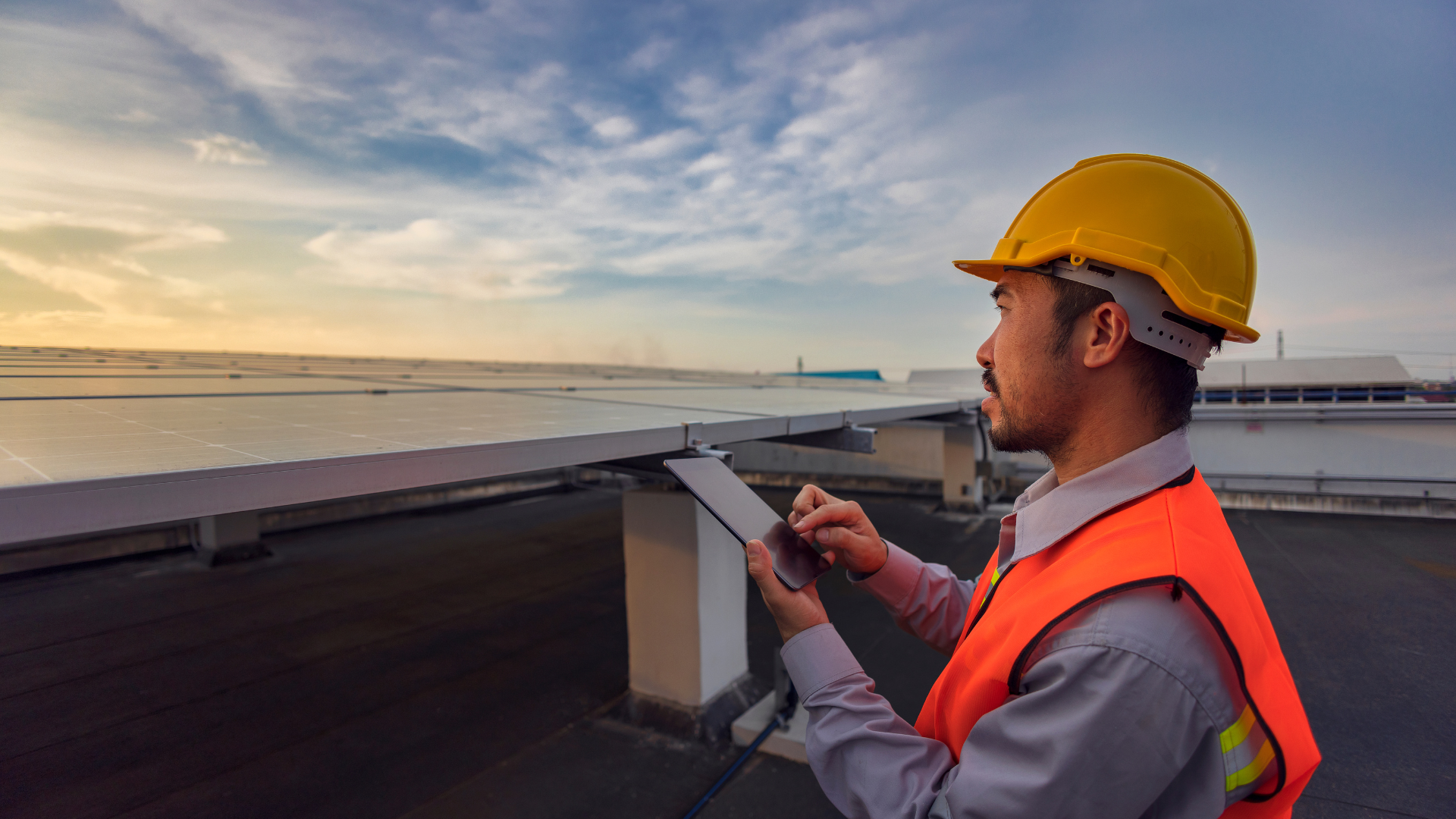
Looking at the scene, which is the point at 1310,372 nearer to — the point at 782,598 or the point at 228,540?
the point at 782,598

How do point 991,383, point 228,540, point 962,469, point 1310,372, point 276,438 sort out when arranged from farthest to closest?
1. point 1310,372
2. point 962,469
3. point 228,540
4. point 276,438
5. point 991,383

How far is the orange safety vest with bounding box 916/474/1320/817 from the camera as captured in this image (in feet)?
3.02

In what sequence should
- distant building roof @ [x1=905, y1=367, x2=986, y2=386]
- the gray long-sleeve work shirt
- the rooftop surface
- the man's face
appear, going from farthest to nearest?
distant building roof @ [x1=905, y1=367, x2=986, y2=386], the rooftop surface, the man's face, the gray long-sleeve work shirt

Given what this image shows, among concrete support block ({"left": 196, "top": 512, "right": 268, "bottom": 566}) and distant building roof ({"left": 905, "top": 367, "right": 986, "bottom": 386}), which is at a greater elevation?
distant building roof ({"left": 905, "top": 367, "right": 986, "bottom": 386})

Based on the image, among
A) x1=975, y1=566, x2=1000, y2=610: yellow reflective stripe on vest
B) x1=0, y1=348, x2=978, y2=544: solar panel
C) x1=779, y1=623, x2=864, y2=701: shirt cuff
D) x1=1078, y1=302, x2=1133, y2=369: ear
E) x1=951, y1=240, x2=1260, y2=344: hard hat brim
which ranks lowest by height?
x1=779, y1=623, x2=864, y2=701: shirt cuff

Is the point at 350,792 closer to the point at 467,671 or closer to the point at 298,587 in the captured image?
the point at 467,671

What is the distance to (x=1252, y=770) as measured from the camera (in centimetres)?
95

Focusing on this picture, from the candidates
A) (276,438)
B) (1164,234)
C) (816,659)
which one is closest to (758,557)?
(816,659)

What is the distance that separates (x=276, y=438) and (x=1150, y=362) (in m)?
2.93

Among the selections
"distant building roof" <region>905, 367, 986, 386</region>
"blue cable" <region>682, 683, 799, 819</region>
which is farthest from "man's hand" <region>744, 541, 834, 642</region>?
"distant building roof" <region>905, 367, 986, 386</region>

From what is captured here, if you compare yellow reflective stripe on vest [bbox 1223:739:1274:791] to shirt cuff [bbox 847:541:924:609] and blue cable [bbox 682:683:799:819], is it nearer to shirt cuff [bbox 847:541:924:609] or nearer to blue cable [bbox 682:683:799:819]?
shirt cuff [bbox 847:541:924:609]

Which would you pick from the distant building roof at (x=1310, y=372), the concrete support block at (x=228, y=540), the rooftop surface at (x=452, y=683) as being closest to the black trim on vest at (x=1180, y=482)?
the rooftop surface at (x=452, y=683)

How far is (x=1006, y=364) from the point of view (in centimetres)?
130

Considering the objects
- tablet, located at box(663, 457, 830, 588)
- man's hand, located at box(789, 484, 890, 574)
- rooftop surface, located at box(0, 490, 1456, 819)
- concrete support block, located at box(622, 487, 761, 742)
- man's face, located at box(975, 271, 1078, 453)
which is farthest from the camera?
concrete support block, located at box(622, 487, 761, 742)
